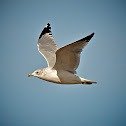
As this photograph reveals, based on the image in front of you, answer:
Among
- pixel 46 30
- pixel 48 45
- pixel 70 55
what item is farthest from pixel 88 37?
pixel 46 30

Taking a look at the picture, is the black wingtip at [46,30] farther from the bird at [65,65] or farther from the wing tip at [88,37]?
the wing tip at [88,37]

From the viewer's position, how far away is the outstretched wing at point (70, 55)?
6.27 meters

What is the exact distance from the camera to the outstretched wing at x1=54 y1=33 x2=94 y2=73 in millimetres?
6274

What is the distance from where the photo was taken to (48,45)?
915cm

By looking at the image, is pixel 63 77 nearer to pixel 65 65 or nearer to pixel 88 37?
pixel 65 65

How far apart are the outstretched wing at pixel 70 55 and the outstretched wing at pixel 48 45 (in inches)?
25.6

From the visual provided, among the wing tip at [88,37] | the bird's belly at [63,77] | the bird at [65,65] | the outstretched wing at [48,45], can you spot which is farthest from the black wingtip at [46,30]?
the wing tip at [88,37]

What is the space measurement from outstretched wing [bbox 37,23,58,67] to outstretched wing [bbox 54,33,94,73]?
0.65m

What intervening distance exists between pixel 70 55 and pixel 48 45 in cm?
264

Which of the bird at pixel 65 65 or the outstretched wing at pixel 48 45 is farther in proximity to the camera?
the outstretched wing at pixel 48 45

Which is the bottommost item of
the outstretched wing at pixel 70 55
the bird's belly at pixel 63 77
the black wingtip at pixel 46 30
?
the bird's belly at pixel 63 77

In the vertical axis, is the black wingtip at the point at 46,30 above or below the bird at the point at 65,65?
above

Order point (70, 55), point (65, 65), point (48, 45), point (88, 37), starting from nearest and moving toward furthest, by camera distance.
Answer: point (88, 37) → point (70, 55) → point (65, 65) → point (48, 45)

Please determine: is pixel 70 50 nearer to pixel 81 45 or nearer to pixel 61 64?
pixel 81 45
